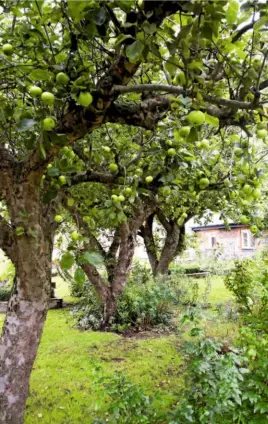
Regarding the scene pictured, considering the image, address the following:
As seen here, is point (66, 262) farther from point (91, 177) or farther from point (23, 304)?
point (91, 177)

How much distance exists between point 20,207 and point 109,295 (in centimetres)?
575

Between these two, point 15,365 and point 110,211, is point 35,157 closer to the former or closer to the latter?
point 110,211

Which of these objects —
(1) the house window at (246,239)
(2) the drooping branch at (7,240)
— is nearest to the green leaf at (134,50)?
(2) the drooping branch at (7,240)

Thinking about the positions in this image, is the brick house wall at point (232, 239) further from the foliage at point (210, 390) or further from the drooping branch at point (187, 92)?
the drooping branch at point (187, 92)

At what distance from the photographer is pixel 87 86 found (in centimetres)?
172

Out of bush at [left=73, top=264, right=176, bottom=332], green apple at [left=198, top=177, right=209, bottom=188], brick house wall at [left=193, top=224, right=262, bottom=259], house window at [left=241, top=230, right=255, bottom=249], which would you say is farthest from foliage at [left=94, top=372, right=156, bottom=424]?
house window at [left=241, top=230, right=255, bottom=249]

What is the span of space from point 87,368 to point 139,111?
4342mm

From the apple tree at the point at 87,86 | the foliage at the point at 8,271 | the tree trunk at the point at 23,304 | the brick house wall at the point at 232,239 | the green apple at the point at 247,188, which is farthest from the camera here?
the brick house wall at the point at 232,239

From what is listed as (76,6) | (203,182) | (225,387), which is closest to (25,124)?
(76,6)

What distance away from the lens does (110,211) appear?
8.61 feet

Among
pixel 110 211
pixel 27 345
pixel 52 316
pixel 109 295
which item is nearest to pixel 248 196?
pixel 110 211

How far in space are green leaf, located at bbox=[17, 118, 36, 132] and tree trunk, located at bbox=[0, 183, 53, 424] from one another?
1.10 m

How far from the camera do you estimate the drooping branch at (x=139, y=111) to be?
2367 millimetres

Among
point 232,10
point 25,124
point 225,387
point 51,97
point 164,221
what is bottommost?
point 225,387
